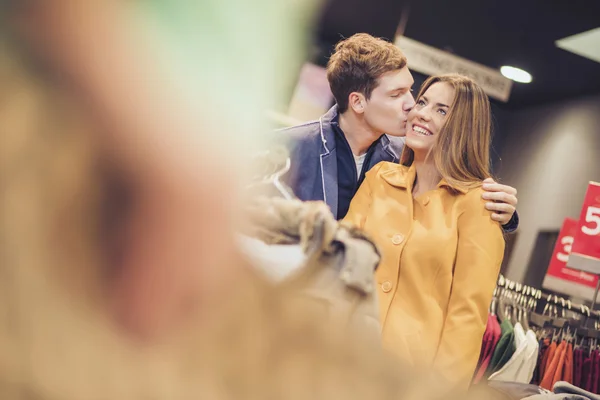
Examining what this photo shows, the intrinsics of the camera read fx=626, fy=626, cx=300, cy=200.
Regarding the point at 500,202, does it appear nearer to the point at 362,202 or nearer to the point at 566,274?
the point at 362,202

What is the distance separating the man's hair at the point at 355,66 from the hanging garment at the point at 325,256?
0.66 feet

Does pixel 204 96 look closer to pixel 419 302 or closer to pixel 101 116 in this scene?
pixel 101 116

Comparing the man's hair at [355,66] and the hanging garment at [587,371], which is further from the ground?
the man's hair at [355,66]

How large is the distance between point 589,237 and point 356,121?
1.78 feet

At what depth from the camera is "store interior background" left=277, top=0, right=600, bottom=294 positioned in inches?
36.0

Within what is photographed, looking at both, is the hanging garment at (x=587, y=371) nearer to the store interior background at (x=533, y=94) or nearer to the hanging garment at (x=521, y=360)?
the hanging garment at (x=521, y=360)

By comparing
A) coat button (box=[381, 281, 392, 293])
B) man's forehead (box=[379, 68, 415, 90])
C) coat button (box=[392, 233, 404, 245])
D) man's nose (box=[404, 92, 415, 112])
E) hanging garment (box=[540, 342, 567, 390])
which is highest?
man's forehead (box=[379, 68, 415, 90])

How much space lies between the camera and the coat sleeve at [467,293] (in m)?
0.80

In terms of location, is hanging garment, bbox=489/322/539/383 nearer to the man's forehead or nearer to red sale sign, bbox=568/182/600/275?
red sale sign, bbox=568/182/600/275

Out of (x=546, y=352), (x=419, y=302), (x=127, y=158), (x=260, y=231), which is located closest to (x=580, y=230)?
(x=546, y=352)

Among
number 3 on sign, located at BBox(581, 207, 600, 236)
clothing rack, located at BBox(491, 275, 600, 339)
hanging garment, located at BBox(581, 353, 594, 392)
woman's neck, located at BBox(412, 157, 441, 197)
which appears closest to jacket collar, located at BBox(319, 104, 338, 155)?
woman's neck, located at BBox(412, 157, 441, 197)

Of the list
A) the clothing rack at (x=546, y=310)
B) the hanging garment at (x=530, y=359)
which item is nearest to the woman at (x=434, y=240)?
the clothing rack at (x=546, y=310)

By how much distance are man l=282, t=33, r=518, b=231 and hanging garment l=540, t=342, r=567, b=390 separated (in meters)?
0.67

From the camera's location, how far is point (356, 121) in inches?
31.8
